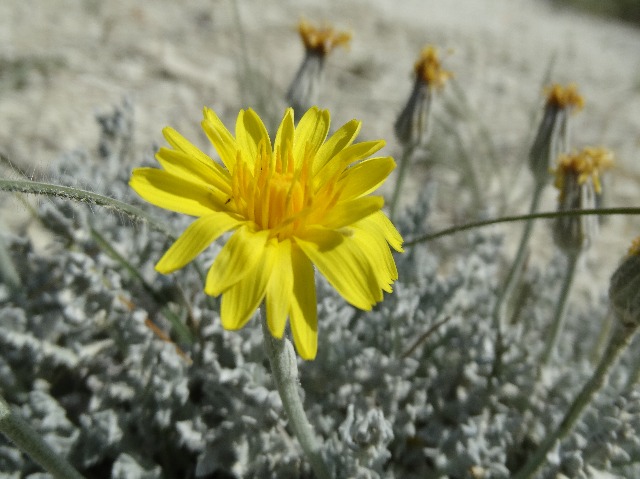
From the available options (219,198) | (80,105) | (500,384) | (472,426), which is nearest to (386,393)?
(472,426)

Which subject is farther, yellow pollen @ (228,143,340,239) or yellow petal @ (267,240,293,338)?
yellow pollen @ (228,143,340,239)

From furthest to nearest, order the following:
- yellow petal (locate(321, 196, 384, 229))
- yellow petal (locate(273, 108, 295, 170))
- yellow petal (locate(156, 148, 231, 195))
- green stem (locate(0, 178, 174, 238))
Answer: yellow petal (locate(273, 108, 295, 170)), yellow petal (locate(156, 148, 231, 195)), yellow petal (locate(321, 196, 384, 229)), green stem (locate(0, 178, 174, 238))

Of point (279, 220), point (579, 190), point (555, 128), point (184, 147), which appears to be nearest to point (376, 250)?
point (279, 220)

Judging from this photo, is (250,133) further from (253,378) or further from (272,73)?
(272,73)

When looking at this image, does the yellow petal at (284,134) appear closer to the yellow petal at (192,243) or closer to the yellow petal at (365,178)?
Result: the yellow petal at (365,178)

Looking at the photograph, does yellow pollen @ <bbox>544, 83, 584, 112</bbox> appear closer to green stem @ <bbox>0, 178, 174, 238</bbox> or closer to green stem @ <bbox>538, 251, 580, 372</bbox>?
green stem @ <bbox>538, 251, 580, 372</bbox>

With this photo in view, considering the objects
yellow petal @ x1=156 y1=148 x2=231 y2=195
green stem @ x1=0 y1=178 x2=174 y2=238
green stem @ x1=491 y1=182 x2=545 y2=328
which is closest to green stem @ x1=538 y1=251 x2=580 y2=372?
green stem @ x1=491 y1=182 x2=545 y2=328
